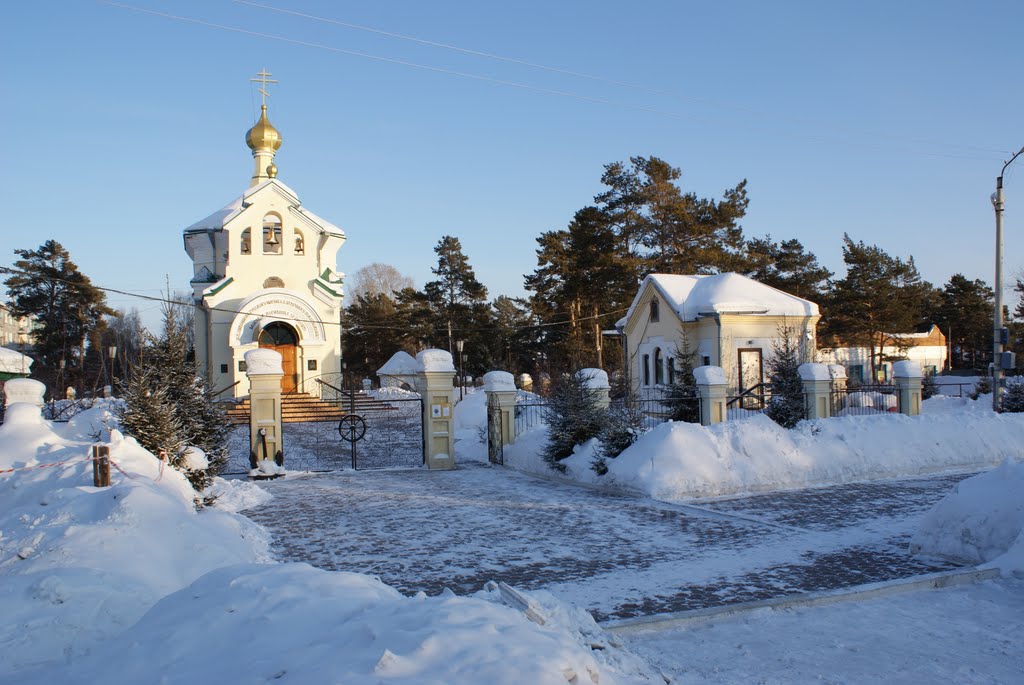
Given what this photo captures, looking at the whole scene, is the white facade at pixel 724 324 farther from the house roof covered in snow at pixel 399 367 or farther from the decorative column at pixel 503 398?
the house roof covered in snow at pixel 399 367

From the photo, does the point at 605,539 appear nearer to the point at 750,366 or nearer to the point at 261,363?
the point at 261,363

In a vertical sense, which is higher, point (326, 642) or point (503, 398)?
point (503, 398)

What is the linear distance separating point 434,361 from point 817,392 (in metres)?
8.34

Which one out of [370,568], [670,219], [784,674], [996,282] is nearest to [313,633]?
[784,674]

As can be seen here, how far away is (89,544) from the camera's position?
22.2 ft

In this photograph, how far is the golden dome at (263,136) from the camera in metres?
39.2

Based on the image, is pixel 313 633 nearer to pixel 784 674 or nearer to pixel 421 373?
pixel 784 674

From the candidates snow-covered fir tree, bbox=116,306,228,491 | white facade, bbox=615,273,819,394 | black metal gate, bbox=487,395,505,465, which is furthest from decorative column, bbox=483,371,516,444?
white facade, bbox=615,273,819,394

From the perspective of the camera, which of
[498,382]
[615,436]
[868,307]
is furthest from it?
[868,307]

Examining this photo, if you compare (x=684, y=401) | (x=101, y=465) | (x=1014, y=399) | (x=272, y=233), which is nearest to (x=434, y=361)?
(x=684, y=401)

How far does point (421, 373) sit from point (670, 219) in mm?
29090

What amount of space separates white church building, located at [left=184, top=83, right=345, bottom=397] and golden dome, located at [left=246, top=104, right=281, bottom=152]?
2.1 inches

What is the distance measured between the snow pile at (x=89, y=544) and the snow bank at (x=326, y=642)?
83 cm

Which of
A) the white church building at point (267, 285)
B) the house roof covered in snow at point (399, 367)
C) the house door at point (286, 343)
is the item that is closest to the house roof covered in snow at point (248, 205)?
the white church building at point (267, 285)
